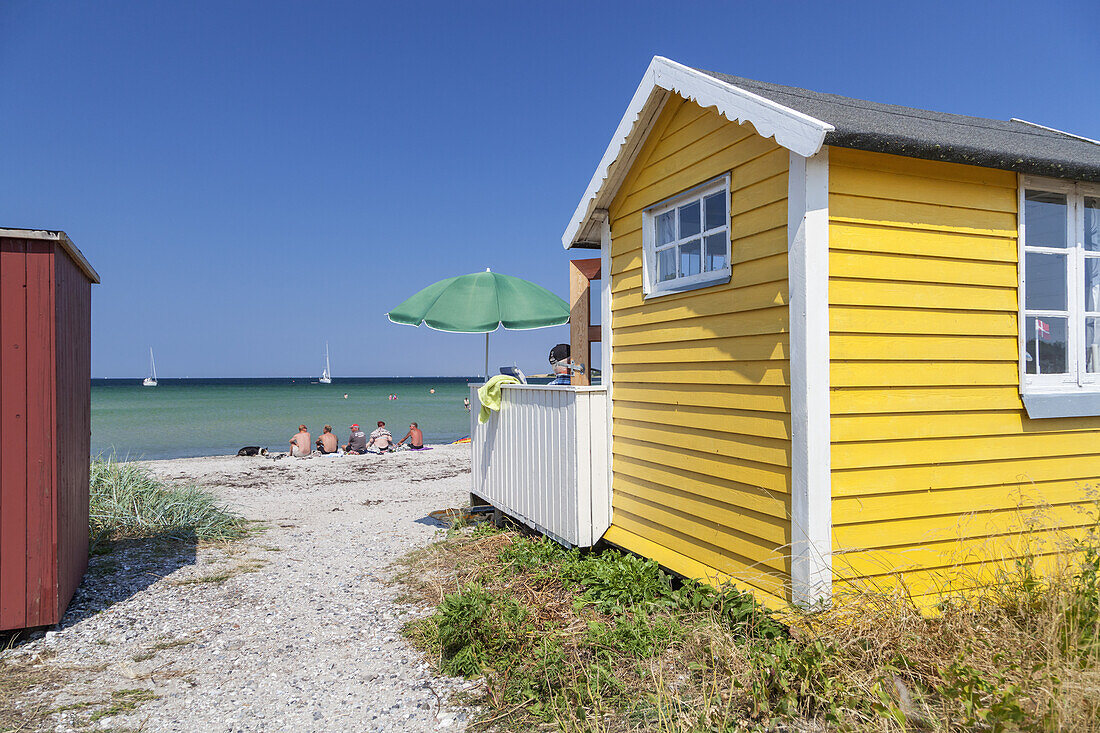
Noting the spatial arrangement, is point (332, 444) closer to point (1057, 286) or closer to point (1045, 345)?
point (1045, 345)

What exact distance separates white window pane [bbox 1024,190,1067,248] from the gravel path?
15.8 ft

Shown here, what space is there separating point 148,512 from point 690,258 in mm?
7110

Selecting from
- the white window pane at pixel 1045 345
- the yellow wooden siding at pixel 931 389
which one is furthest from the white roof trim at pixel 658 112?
the white window pane at pixel 1045 345

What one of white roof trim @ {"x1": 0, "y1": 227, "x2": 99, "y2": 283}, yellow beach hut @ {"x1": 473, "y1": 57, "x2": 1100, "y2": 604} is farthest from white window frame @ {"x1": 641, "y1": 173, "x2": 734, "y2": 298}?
white roof trim @ {"x1": 0, "y1": 227, "x2": 99, "y2": 283}

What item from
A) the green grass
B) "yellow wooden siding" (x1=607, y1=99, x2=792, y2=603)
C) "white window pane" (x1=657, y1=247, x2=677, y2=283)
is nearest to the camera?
"yellow wooden siding" (x1=607, y1=99, x2=792, y2=603)

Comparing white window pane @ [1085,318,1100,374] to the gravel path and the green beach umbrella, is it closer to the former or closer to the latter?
the gravel path

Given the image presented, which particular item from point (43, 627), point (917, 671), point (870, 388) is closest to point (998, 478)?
point (870, 388)

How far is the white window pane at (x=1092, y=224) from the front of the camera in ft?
14.7

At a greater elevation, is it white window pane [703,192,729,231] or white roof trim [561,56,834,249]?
white roof trim [561,56,834,249]

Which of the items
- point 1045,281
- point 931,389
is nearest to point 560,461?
point 931,389

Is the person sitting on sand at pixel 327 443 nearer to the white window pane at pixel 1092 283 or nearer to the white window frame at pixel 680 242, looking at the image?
the white window frame at pixel 680 242

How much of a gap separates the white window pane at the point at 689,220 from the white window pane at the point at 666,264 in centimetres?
18

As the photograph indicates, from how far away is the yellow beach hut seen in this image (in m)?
3.72

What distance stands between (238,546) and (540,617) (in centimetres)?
447
